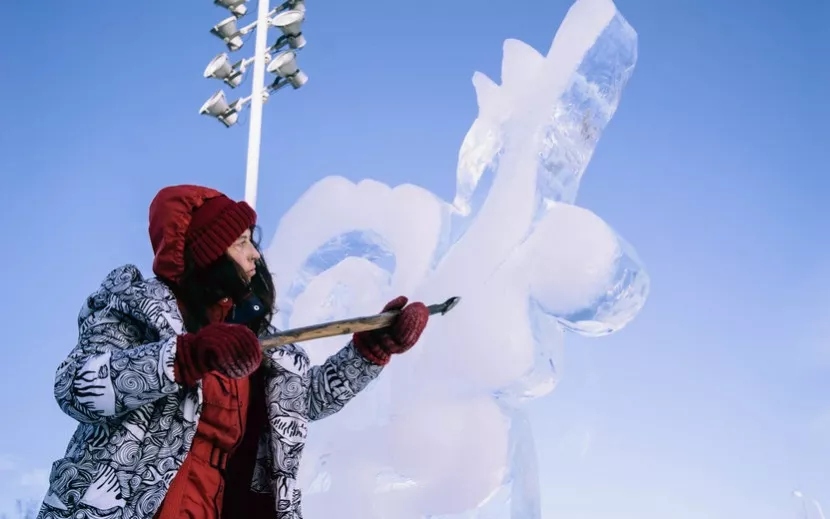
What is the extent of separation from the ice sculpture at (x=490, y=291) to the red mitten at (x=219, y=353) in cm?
138

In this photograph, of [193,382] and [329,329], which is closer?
[193,382]

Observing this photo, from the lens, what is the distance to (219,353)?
1630 millimetres

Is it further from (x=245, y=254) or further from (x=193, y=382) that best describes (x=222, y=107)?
(x=193, y=382)

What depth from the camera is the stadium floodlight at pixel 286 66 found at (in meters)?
5.44

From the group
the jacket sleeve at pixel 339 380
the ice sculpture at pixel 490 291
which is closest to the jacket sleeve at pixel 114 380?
the jacket sleeve at pixel 339 380

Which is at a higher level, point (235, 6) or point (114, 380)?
point (235, 6)

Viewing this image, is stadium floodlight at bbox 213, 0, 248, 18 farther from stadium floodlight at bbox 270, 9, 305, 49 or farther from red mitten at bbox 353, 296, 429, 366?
red mitten at bbox 353, 296, 429, 366

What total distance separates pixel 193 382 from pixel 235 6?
4233mm

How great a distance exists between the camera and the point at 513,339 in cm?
287

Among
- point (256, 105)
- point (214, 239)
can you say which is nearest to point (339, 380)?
point (214, 239)

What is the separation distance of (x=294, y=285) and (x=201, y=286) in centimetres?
160

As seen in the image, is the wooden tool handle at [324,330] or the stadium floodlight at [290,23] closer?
the wooden tool handle at [324,330]

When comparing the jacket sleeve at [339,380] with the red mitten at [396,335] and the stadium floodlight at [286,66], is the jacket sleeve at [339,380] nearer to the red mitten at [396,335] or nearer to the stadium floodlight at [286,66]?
the red mitten at [396,335]

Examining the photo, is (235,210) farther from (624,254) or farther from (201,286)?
(624,254)
